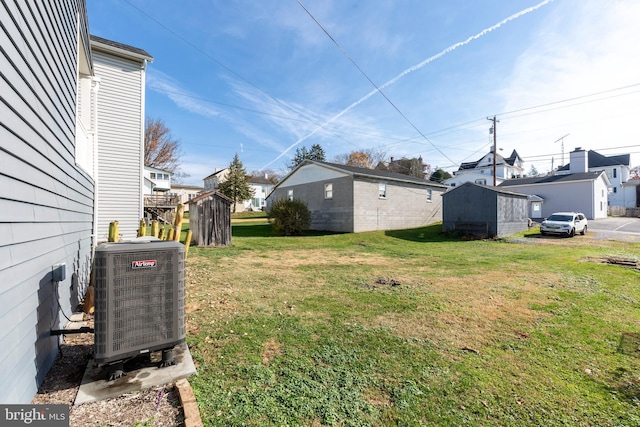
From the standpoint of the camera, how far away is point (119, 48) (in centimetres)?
899

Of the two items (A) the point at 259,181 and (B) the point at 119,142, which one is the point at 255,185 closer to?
(A) the point at 259,181

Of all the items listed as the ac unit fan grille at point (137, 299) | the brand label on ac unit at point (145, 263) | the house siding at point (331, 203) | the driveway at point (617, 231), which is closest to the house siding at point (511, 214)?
Answer: the driveway at point (617, 231)

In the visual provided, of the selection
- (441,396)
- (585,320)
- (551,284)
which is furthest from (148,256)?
(551,284)

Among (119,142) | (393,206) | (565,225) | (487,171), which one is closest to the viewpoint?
(119,142)

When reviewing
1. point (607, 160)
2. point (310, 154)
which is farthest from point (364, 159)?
point (607, 160)

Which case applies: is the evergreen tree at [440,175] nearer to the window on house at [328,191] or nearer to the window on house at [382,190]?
the window on house at [382,190]

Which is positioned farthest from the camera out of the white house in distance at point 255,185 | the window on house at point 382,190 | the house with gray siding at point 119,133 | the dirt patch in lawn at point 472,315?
the white house in distance at point 255,185

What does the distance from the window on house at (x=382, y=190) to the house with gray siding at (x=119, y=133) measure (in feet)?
44.2

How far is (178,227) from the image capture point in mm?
5316

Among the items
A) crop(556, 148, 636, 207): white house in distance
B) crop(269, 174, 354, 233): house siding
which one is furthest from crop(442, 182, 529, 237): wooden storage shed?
crop(556, 148, 636, 207): white house in distance

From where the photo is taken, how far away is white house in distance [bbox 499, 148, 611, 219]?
25141mm

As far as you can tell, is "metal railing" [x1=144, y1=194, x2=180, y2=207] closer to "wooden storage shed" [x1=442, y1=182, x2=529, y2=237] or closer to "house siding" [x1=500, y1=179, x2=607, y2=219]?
"wooden storage shed" [x1=442, y1=182, x2=529, y2=237]

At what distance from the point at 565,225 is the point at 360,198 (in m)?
11.6

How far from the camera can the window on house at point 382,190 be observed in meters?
18.5
